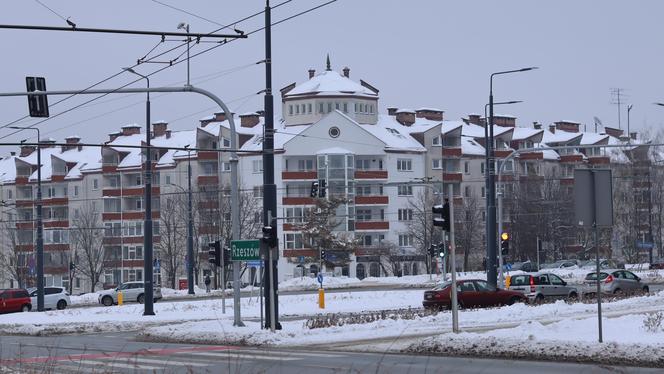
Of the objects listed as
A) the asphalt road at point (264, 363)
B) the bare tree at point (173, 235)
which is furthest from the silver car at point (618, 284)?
the bare tree at point (173, 235)

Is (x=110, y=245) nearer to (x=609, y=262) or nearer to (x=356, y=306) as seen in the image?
(x=609, y=262)

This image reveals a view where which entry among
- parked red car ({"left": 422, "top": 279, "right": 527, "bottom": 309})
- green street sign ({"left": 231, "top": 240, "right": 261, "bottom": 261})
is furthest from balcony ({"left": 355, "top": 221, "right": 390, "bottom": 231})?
green street sign ({"left": 231, "top": 240, "right": 261, "bottom": 261})

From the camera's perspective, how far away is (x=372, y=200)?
106 metres

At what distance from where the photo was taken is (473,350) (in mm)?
22172

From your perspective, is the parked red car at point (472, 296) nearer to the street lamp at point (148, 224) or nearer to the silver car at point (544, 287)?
the silver car at point (544, 287)

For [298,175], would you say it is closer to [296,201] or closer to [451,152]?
[296,201]

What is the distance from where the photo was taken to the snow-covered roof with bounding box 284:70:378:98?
10856 centimetres

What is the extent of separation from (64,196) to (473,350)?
349 ft

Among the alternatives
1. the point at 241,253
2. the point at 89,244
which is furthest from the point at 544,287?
the point at 89,244

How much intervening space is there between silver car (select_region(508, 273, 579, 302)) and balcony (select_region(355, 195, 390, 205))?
5806 centimetres

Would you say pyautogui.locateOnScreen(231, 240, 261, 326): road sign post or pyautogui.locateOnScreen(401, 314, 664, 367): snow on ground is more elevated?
pyautogui.locateOnScreen(231, 240, 261, 326): road sign post

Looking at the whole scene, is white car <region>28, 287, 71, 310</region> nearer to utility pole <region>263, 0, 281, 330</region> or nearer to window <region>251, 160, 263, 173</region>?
window <region>251, 160, 263, 173</region>

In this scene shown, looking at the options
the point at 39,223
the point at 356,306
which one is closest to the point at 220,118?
the point at 39,223

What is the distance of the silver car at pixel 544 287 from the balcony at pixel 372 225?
57.8m
